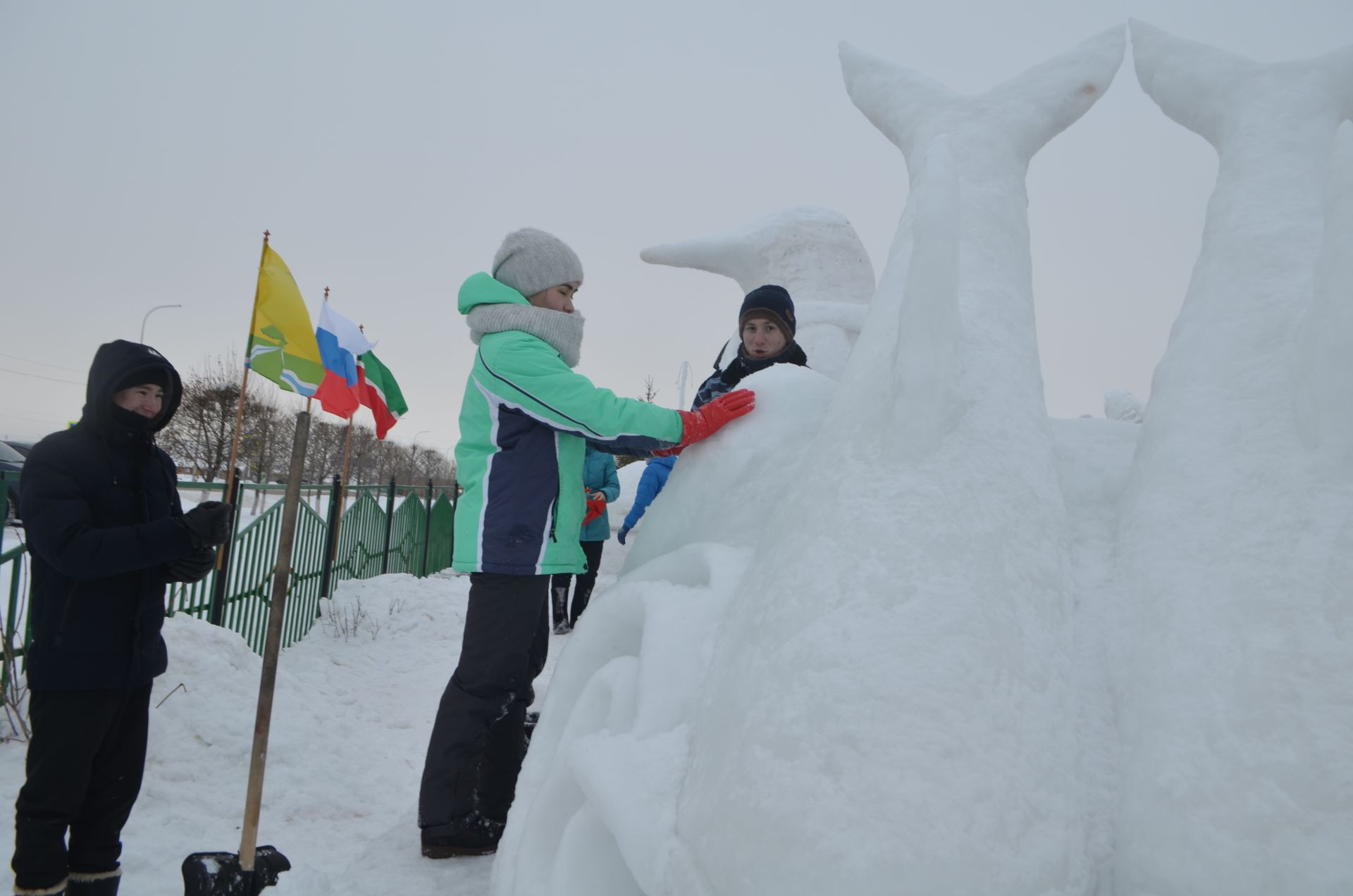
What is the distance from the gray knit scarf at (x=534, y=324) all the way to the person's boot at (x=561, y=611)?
4.54 m

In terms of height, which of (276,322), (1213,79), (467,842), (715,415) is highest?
(1213,79)

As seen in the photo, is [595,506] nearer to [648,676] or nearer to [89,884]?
[89,884]

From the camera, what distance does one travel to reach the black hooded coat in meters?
2.16

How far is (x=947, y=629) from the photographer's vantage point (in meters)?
1.32

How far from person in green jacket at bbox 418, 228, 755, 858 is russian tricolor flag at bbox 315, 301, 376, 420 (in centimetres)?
529

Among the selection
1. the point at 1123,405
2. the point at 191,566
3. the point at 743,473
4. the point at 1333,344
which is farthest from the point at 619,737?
the point at 1123,405

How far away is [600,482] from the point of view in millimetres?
6266

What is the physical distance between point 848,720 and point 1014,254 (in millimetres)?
1433

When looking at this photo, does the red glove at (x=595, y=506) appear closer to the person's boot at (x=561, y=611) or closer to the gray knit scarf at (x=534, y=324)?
the person's boot at (x=561, y=611)

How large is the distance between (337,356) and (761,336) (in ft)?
19.4

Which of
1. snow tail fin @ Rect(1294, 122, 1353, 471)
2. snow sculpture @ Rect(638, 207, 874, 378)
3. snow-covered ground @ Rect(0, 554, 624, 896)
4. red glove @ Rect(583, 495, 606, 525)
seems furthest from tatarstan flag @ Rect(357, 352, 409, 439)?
snow tail fin @ Rect(1294, 122, 1353, 471)

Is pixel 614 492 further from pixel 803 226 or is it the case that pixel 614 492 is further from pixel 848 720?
pixel 848 720

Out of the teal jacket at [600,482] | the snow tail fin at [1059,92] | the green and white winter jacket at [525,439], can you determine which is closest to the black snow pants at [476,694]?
the green and white winter jacket at [525,439]

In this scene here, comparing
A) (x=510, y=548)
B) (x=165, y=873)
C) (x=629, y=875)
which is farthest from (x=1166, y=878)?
(x=165, y=873)
